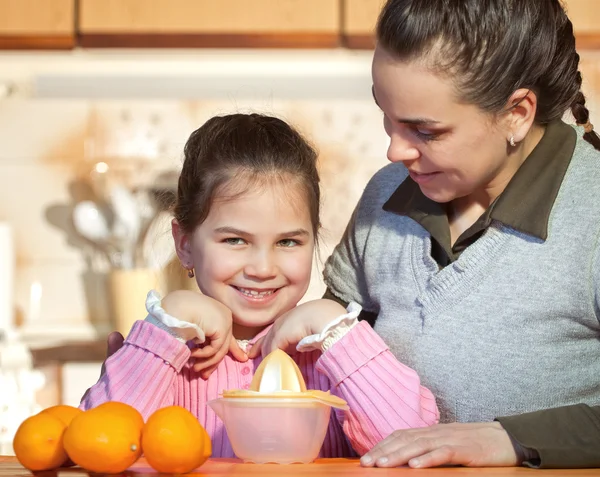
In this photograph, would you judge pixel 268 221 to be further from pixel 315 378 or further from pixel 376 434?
pixel 376 434

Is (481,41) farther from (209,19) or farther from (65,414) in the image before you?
(209,19)

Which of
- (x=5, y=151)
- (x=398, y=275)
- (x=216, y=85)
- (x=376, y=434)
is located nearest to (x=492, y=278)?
(x=398, y=275)

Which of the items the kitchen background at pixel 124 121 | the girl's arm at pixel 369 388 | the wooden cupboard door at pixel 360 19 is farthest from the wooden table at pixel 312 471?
the wooden cupboard door at pixel 360 19

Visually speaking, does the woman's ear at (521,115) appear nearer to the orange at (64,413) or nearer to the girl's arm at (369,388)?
the girl's arm at (369,388)

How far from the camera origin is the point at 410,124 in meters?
1.12

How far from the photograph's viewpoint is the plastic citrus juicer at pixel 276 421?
2.93 feet

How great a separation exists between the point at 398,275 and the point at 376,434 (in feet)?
0.84

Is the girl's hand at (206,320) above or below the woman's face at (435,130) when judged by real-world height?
below

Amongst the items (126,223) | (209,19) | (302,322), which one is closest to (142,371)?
(302,322)

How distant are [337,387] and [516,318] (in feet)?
0.79

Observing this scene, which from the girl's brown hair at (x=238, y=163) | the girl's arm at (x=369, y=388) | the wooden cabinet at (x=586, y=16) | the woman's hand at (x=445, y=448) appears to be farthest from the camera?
the wooden cabinet at (x=586, y=16)

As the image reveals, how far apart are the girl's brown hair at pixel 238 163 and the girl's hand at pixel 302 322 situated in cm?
19

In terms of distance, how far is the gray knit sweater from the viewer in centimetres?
110

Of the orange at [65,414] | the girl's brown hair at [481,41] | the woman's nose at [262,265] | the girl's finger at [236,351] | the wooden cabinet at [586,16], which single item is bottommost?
the girl's finger at [236,351]
